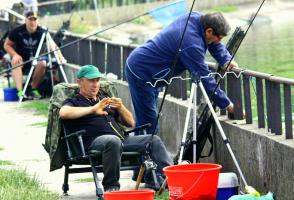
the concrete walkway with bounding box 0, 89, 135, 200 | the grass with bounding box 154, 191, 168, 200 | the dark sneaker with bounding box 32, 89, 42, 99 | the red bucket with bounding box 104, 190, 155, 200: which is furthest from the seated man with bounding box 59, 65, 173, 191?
the dark sneaker with bounding box 32, 89, 42, 99

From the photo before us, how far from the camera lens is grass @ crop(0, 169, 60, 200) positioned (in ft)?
30.8

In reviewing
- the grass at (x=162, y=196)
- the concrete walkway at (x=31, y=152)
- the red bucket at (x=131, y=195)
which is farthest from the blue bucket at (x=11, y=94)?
the red bucket at (x=131, y=195)

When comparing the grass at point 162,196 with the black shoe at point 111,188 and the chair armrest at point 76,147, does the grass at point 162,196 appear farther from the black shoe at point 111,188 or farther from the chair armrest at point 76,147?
the chair armrest at point 76,147

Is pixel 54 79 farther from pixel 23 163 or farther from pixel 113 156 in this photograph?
Answer: pixel 113 156

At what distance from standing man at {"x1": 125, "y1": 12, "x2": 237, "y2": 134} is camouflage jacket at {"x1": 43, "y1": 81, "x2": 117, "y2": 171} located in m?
0.63

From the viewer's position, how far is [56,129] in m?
10.3

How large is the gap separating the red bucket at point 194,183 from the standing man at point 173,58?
1246mm

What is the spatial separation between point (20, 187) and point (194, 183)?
5.89ft

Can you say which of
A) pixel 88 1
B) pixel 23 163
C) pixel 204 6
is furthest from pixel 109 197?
pixel 204 6

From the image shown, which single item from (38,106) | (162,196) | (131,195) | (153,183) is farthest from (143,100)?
(38,106)

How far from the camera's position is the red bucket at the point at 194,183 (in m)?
8.84

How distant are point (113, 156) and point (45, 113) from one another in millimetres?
7082

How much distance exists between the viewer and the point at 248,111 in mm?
10328

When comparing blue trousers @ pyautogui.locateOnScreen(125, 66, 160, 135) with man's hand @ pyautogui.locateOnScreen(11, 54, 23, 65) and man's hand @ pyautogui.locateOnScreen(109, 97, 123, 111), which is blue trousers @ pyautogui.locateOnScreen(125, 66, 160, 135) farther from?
man's hand @ pyautogui.locateOnScreen(11, 54, 23, 65)
